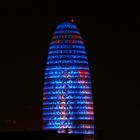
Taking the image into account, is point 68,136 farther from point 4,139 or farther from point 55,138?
point 4,139

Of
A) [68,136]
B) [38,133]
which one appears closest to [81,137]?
[68,136]

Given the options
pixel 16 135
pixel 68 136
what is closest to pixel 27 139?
pixel 16 135

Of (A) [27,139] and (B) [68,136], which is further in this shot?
(B) [68,136]

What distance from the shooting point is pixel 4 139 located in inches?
4769

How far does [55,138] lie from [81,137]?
29.1 ft

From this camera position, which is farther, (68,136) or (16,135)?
(68,136)

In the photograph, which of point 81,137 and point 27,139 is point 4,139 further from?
point 81,137

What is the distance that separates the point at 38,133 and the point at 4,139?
7.09 m

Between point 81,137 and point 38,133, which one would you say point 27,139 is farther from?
point 81,137

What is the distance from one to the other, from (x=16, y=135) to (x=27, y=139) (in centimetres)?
215

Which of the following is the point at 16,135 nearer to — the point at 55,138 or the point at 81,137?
the point at 55,138

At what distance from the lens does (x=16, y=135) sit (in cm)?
12444

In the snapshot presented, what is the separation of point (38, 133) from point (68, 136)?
8958 millimetres

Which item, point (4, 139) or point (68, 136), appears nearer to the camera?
point (4, 139)
